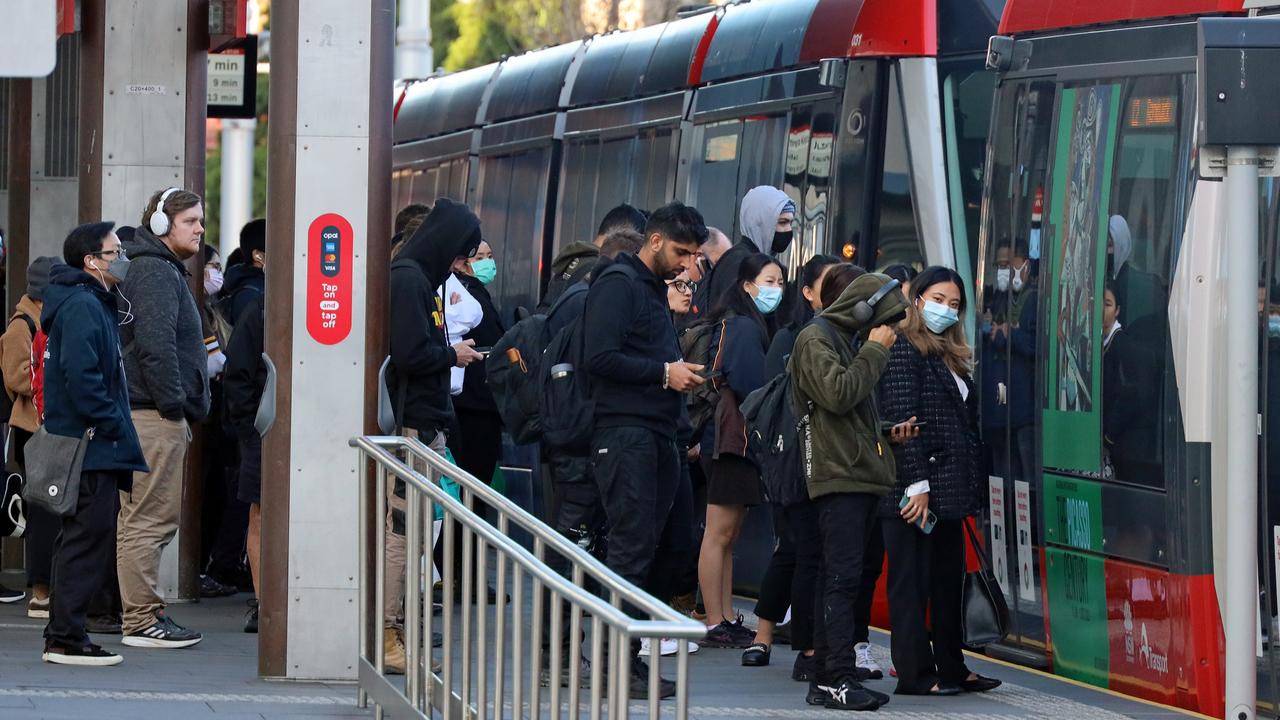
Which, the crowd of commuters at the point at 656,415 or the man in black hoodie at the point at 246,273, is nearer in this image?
the crowd of commuters at the point at 656,415

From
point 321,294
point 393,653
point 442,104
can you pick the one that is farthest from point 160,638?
point 442,104

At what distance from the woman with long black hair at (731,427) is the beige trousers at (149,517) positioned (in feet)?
7.26

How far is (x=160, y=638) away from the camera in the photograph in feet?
30.4

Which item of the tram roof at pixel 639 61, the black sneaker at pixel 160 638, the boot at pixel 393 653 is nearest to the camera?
the boot at pixel 393 653

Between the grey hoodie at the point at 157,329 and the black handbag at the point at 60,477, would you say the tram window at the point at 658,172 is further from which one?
the black handbag at the point at 60,477

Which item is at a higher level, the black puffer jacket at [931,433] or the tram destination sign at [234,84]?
the tram destination sign at [234,84]

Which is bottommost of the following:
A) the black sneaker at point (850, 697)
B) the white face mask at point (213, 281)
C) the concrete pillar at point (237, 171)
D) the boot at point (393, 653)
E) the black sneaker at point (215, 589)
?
the black sneaker at point (850, 697)

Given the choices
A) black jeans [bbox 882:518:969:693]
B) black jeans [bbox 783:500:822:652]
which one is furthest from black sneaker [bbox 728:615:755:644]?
black jeans [bbox 882:518:969:693]

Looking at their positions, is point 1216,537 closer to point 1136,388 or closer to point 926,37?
point 1136,388

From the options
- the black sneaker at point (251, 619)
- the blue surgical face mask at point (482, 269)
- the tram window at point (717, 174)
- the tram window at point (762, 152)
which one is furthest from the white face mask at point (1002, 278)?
the black sneaker at point (251, 619)

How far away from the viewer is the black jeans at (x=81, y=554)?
8406 mm

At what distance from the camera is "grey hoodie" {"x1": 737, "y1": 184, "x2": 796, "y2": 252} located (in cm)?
1013

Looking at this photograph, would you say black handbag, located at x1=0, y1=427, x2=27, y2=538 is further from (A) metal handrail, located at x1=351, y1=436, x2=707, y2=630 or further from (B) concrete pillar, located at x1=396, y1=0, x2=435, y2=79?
(B) concrete pillar, located at x1=396, y1=0, x2=435, y2=79

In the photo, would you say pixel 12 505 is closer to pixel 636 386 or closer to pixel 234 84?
pixel 636 386
